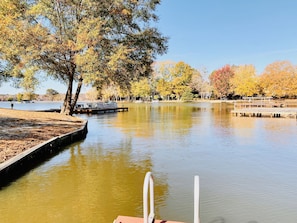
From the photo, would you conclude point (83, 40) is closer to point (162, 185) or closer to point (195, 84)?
point (162, 185)

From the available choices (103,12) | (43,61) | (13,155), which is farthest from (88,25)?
(13,155)

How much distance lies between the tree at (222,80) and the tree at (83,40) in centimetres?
6661

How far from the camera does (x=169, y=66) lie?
3556 inches

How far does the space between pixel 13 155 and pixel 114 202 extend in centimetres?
408

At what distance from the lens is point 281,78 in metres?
58.8

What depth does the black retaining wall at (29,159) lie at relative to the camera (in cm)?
750

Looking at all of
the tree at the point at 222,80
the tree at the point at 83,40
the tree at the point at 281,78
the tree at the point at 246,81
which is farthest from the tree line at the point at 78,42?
the tree at the point at 222,80

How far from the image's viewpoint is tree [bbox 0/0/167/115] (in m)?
18.9

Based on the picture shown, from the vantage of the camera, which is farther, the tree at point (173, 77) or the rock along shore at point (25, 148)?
the tree at point (173, 77)

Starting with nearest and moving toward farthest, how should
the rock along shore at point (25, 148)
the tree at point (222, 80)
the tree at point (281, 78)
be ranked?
1. the rock along shore at point (25, 148)
2. the tree at point (281, 78)
3. the tree at point (222, 80)

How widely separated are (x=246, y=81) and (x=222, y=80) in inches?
587

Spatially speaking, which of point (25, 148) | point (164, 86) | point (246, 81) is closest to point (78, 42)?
point (25, 148)

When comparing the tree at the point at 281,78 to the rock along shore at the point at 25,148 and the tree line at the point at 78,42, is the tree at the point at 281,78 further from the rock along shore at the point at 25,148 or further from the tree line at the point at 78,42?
the rock along shore at the point at 25,148

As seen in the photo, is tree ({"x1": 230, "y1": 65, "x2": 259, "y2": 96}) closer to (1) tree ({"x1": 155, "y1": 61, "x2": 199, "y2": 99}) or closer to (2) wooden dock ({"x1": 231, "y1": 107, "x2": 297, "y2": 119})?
(1) tree ({"x1": 155, "y1": 61, "x2": 199, "y2": 99})
